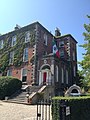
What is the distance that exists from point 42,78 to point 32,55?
4.67 m

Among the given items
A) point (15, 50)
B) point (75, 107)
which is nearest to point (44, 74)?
point (15, 50)

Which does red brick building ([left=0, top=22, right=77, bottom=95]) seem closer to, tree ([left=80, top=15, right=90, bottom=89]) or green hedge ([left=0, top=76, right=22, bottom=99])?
green hedge ([left=0, top=76, right=22, bottom=99])

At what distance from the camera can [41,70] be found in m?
26.8

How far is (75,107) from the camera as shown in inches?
319

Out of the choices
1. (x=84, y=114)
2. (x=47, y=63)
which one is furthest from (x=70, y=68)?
(x=84, y=114)

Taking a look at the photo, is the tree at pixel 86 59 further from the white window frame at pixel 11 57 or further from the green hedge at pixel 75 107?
the white window frame at pixel 11 57

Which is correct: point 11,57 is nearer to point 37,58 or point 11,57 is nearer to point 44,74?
point 37,58

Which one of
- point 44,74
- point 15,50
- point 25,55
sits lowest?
point 44,74

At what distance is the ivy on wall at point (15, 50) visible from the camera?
30.1 m

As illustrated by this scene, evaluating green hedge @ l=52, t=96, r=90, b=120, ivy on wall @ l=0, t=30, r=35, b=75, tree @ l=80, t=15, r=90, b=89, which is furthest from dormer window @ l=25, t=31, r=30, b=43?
green hedge @ l=52, t=96, r=90, b=120

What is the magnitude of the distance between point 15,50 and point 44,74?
891cm

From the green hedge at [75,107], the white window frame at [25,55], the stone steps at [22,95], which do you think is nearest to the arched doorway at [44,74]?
the stone steps at [22,95]

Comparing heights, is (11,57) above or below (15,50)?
below

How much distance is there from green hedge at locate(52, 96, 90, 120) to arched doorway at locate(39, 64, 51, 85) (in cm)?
1726
